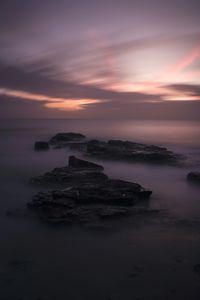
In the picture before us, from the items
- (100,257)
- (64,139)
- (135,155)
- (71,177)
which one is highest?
(64,139)

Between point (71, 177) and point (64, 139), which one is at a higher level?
point (64, 139)

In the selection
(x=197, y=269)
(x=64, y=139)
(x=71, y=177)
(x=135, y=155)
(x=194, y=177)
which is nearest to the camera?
(x=197, y=269)

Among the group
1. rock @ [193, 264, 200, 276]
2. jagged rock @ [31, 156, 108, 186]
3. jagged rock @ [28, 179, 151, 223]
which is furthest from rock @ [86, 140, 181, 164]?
rock @ [193, 264, 200, 276]

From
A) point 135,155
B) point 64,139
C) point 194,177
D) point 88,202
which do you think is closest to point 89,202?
point 88,202

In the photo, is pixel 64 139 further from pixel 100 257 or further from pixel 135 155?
pixel 100 257

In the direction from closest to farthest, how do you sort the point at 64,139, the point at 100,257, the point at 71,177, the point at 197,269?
the point at 197,269, the point at 100,257, the point at 71,177, the point at 64,139

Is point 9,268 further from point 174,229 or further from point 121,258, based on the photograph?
point 174,229

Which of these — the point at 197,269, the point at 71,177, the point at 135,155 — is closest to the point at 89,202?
the point at 71,177

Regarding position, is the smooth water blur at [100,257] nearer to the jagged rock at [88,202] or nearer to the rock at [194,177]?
the jagged rock at [88,202]

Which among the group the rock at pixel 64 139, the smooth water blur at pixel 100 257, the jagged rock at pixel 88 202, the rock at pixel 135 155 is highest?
the rock at pixel 64 139

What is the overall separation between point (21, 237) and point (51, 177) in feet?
25.4

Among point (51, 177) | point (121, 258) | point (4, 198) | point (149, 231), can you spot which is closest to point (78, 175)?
point (51, 177)

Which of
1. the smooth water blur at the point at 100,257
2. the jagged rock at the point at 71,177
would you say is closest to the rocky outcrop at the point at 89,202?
the smooth water blur at the point at 100,257

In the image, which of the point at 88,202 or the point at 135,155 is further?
the point at 135,155
